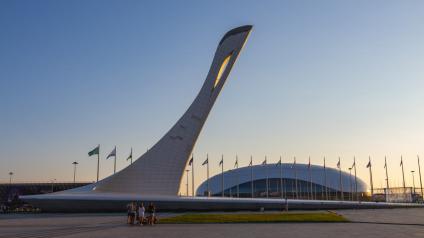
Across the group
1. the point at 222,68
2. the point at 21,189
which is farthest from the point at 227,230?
the point at 21,189

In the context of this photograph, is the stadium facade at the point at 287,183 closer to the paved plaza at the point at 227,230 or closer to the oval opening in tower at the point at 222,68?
the oval opening in tower at the point at 222,68

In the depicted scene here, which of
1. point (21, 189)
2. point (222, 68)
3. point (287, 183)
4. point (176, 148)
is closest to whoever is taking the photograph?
point (176, 148)

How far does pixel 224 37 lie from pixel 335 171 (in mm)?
54224

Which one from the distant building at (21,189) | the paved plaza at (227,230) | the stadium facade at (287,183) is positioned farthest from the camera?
the stadium facade at (287,183)

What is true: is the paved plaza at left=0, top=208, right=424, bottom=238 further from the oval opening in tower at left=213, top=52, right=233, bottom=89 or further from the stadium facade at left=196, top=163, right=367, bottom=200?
the stadium facade at left=196, top=163, right=367, bottom=200

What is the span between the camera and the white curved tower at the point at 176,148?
3294 cm

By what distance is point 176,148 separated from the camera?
112 feet

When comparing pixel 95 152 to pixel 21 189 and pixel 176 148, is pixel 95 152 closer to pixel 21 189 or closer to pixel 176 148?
pixel 176 148

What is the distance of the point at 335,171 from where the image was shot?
83.4m

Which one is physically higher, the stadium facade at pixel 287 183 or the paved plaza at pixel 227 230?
the stadium facade at pixel 287 183

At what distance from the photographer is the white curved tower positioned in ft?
108

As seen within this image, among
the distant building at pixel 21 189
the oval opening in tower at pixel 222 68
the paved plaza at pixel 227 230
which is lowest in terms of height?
the paved plaza at pixel 227 230

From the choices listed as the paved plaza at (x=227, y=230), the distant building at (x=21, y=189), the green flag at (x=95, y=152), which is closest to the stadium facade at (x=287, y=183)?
the distant building at (x=21, y=189)

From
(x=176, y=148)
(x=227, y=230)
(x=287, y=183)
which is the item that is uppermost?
(x=176, y=148)
